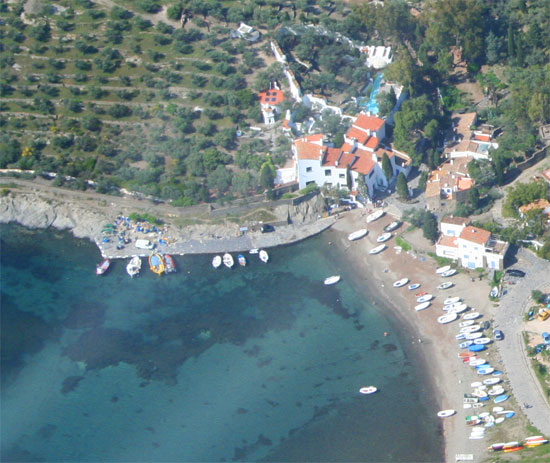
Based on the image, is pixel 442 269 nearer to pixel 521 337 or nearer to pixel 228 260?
pixel 521 337

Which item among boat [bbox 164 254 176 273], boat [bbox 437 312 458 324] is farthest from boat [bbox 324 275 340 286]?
boat [bbox 164 254 176 273]

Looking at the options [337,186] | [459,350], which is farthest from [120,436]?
[337,186]

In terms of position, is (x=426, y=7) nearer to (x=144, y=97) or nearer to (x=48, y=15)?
(x=144, y=97)

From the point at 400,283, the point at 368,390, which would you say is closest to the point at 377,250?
the point at 400,283

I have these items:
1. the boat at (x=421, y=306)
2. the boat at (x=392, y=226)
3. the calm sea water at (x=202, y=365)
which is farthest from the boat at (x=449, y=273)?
the boat at (x=392, y=226)

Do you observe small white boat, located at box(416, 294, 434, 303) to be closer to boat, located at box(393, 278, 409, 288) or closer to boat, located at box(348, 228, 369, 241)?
boat, located at box(393, 278, 409, 288)
